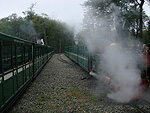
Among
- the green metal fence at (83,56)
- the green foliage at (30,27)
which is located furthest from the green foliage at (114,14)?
the green foliage at (30,27)

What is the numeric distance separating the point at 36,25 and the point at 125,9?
27.7m

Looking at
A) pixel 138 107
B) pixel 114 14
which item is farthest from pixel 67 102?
pixel 114 14

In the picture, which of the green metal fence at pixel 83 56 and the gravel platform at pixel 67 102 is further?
the green metal fence at pixel 83 56

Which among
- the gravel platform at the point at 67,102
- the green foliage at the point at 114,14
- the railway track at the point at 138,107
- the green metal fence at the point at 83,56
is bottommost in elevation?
the gravel platform at the point at 67,102

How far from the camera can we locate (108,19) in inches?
349

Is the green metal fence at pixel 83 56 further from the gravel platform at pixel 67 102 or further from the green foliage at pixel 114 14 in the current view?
the gravel platform at pixel 67 102

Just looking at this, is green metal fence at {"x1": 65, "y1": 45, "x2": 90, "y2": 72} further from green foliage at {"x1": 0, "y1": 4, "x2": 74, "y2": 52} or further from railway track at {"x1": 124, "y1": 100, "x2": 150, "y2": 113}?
railway track at {"x1": 124, "y1": 100, "x2": 150, "y2": 113}

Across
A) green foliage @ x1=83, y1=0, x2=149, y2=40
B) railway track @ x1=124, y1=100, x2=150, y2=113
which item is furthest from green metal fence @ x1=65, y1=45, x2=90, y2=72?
railway track @ x1=124, y1=100, x2=150, y2=113

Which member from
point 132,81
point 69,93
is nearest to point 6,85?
point 69,93

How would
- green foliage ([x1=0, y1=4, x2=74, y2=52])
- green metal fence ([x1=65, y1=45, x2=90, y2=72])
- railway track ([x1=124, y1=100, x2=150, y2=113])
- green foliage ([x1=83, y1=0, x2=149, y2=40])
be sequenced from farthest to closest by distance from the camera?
green foliage ([x1=0, y1=4, x2=74, y2=52])
green metal fence ([x1=65, y1=45, x2=90, y2=72])
green foliage ([x1=83, y1=0, x2=149, y2=40])
railway track ([x1=124, y1=100, x2=150, y2=113])

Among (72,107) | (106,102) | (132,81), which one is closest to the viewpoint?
(72,107)

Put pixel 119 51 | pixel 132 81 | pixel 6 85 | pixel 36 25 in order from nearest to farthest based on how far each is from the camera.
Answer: pixel 6 85 → pixel 132 81 → pixel 119 51 → pixel 36 25

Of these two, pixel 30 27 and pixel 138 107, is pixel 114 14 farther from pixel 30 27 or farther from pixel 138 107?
pixel 30 27

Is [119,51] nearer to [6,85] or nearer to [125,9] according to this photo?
[125,9]
